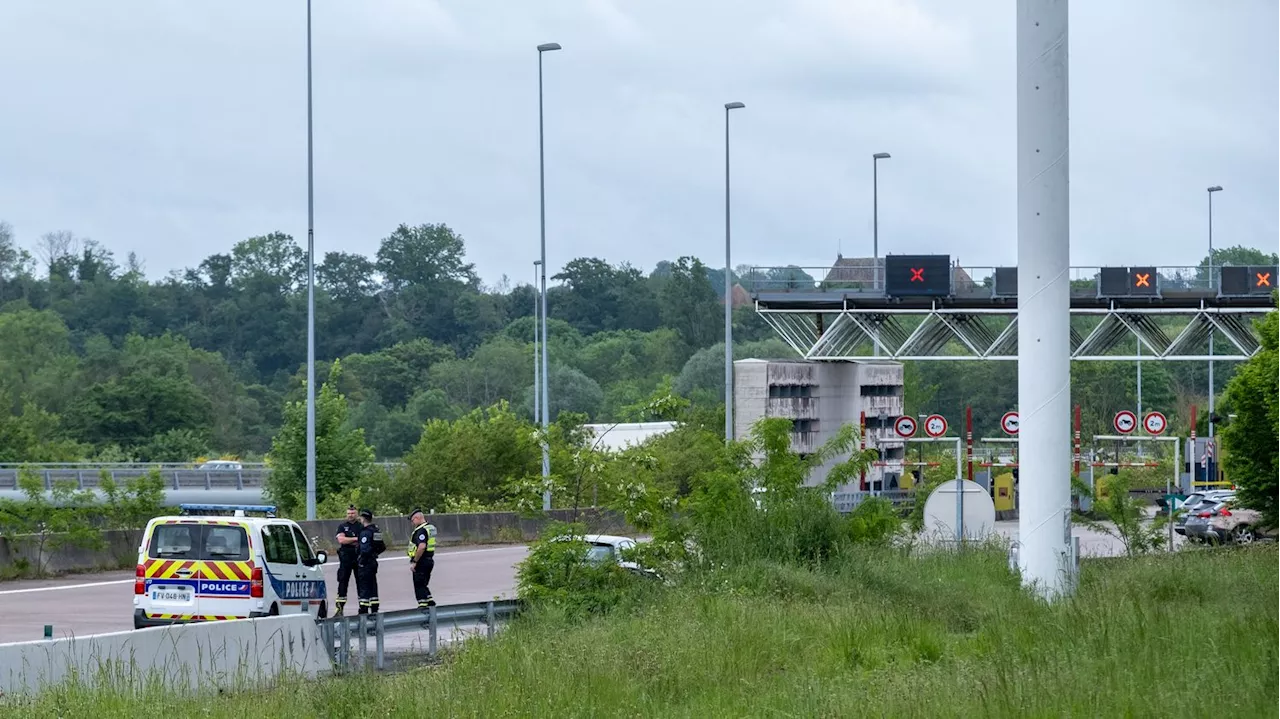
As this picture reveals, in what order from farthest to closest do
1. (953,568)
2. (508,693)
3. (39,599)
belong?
(39,599) < (953,568) < (508,693)

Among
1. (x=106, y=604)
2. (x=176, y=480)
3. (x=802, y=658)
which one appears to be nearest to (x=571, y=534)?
(x=802, y=658)

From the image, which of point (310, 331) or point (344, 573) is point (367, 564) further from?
point (310, 331)

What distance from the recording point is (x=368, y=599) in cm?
2330

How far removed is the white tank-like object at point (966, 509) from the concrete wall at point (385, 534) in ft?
19.6

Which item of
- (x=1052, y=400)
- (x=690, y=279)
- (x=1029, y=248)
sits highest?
(x=690, y=279)

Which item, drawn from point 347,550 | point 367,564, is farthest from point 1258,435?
point 367,564

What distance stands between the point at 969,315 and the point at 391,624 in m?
40.2

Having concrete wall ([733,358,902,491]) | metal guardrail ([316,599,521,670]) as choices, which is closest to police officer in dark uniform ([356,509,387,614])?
metal guardrail ([316,599,521,670])

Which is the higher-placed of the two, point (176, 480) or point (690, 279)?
point (690, 279)

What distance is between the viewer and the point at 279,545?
70.5 ft

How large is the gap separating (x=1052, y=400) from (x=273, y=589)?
34.8 ft

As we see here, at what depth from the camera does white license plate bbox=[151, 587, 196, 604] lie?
66.7ft

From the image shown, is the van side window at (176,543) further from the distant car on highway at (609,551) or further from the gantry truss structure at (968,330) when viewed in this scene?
the gantry truss structure at (968,330)

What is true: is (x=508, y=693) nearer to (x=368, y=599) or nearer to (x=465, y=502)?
(x=368, y=599)
